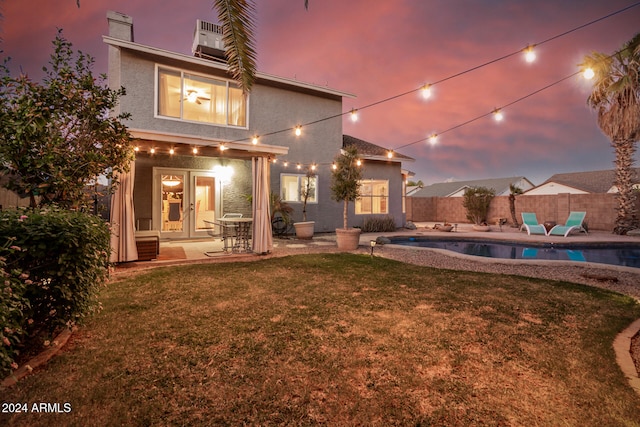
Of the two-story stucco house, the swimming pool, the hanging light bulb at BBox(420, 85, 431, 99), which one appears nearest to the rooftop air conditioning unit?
the two-story stucco house

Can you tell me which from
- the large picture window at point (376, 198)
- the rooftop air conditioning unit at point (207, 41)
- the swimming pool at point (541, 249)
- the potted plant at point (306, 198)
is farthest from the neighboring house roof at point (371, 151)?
the rooftop air conditioning unit at point (207, 41)

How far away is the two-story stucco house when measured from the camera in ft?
31.4

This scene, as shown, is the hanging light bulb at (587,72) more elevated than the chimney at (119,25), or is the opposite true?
the chimney at (119,25)

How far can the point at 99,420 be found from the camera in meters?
1.87

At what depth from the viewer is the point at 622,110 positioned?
1247 centimetres

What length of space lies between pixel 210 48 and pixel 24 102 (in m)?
9.93

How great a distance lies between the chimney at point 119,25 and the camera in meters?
9.67

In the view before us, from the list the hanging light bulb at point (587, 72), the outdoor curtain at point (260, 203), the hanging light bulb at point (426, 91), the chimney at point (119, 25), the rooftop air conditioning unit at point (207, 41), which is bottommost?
the outdoor curtain at point (260, 203)

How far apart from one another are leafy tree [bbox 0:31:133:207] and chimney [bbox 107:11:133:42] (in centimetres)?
709

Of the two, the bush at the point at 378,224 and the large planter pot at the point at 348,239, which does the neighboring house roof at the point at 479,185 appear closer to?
the bush at the point at 378,224

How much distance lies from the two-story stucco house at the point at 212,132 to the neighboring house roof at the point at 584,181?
1138 inches

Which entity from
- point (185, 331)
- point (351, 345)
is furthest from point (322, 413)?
point (185, 331)

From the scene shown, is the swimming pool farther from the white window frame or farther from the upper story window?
the upper story window

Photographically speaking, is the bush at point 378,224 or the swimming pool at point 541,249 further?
the bush at point 378,224
